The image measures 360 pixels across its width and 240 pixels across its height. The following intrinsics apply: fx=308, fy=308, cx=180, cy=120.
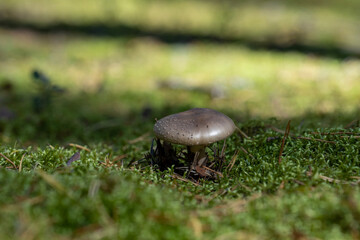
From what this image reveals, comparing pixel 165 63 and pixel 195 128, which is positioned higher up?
pixel 195 128

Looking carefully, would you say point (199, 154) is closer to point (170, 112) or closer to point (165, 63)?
point (170, 112)

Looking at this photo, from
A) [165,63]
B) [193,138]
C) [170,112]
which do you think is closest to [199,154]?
[193,138]

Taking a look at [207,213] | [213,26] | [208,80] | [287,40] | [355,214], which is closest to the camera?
[355,214]

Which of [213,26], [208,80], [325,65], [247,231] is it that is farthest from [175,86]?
[213,26]

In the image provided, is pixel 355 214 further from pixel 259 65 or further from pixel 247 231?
pixel 259 65

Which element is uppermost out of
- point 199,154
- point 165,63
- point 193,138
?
point 193,138

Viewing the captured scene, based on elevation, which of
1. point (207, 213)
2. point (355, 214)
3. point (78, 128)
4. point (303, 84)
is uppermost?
point (355, 214)

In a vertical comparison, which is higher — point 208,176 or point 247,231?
point 247,231

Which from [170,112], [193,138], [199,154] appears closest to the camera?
[193,138]
